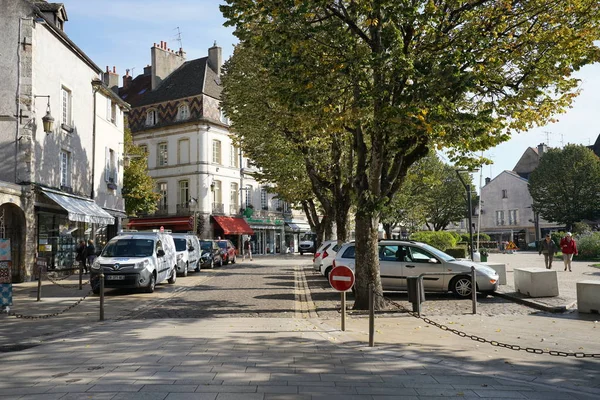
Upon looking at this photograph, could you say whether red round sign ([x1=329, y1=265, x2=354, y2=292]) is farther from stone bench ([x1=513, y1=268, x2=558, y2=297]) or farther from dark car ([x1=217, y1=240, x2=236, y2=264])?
dark car ([x1=217, y1=240, x2=236, y2=264])

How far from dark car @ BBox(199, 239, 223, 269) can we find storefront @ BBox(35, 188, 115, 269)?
5538mm

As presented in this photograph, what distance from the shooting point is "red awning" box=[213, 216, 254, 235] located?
48.6 meters

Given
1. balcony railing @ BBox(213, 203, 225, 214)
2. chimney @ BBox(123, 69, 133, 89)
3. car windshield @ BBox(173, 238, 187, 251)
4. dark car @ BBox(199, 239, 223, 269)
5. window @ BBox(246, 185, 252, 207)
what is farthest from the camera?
chimney @ BBox(123, 69, 133, 89)

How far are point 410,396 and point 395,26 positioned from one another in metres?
7.79

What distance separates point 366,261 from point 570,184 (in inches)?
2239

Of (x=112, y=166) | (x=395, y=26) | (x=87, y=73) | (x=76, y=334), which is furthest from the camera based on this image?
(x=112, y=166)

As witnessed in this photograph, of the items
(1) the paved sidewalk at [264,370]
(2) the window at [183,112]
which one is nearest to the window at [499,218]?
(2) the window at [183,112]

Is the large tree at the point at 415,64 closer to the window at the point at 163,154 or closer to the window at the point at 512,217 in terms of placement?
the window at the point at 163,154

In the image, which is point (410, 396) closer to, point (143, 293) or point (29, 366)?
point (29, 366)

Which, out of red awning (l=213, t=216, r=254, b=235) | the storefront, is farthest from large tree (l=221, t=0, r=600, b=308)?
red awning (l=213, t=216, r=254, b=235)

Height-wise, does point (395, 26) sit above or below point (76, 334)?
above

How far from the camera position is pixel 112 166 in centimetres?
3072

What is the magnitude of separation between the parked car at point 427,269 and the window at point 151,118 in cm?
3983

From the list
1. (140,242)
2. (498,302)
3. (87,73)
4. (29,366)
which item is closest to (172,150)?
(87,73)
